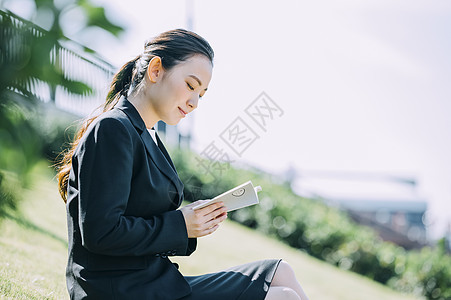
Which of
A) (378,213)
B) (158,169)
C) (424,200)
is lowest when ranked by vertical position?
(378,213)

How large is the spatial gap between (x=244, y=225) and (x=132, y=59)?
8913 mm

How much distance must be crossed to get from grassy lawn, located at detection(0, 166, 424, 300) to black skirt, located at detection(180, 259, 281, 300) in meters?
0.71

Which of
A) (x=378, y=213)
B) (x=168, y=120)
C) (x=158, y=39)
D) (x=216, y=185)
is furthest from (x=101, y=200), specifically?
(x=378, y=213)

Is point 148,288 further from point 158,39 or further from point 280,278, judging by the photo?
point 158,39

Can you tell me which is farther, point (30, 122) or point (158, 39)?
point (158, 39)

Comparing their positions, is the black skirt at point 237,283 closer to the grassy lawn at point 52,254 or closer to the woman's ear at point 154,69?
the grassy lawn at point 52,254

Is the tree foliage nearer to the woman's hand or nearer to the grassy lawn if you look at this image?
the grassy lawn

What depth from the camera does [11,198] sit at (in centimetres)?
182

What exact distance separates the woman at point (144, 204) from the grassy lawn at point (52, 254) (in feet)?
0.69

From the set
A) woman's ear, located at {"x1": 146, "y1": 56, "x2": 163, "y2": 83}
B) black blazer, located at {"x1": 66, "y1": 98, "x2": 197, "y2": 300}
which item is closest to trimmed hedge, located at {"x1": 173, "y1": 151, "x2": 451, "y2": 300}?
woman's ear, located at {"x1": 146, "y1": 56, "x2": 163, "y2": 83}

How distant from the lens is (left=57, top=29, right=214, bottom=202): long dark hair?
2109mm

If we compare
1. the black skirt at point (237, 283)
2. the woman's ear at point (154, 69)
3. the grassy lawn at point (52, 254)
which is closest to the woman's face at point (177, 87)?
the woman's ear at point (154, 69)

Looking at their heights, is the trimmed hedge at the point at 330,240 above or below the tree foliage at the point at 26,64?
below

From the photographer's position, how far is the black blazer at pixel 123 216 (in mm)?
1709
